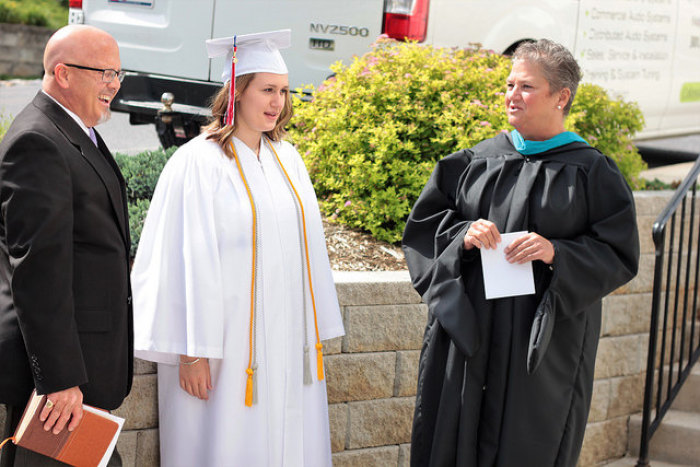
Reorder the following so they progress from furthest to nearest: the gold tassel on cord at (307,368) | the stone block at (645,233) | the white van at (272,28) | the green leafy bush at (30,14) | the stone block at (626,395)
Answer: the green leafy bush at (30,14)
the white van at (272,28)
the stone block at (645,233)
the stone block at (626,395)
the gold tassel on cord at (307,368)

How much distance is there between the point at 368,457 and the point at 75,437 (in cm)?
208

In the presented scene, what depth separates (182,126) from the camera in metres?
5.75

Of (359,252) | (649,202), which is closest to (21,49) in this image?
(359,252)

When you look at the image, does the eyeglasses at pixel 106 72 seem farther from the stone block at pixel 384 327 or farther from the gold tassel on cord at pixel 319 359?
the stone block at pixel 384 327

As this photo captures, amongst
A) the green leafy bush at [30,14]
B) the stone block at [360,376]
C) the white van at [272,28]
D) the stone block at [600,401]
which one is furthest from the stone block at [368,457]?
the green leafy bush at [30,14]

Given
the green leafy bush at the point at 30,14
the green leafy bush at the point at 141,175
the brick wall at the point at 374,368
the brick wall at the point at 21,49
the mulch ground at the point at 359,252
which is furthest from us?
the green leafy bush at the point at 30,14

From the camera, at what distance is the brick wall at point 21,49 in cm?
1706

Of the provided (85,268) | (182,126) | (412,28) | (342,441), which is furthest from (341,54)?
(85,268)

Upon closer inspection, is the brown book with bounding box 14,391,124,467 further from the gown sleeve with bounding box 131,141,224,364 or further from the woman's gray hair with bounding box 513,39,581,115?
the woman's gray hair with bounding box 513,39,581,115

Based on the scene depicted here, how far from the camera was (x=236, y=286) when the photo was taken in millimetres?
3225

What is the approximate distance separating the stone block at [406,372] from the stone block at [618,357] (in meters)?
1.37

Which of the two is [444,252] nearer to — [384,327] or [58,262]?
[384,327]

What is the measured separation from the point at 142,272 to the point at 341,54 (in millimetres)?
3308

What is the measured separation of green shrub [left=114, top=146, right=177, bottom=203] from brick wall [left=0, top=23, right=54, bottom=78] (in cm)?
1366
